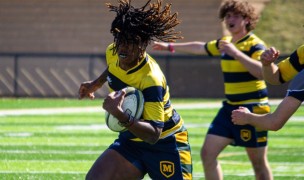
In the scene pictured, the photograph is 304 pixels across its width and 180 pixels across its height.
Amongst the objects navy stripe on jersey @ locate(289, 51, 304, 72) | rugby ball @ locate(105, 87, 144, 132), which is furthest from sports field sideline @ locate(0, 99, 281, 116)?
navy stripe on jersey @ locate(289, 51, 304, 72)

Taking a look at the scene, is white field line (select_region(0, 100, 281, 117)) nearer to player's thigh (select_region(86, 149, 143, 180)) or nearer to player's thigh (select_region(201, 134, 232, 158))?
player's thigh (select_region(201, 134, 232, 158))

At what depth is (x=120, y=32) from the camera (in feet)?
20.2

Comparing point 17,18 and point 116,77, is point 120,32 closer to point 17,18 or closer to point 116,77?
point 116,77

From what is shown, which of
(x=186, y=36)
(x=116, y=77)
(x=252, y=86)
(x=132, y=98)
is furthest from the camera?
(x=186, y=36)

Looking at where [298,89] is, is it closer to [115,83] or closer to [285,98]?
[285,98]

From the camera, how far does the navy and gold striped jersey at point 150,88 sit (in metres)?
6.09

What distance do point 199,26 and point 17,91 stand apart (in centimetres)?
590

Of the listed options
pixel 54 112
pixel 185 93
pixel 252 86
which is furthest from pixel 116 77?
pixel 185 93

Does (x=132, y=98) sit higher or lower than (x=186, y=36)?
higher

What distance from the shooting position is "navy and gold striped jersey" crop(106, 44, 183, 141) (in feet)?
20.0

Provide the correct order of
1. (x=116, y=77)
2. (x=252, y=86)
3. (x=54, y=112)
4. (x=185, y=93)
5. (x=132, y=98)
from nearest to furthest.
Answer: (x=132, y=98)
(x=116, y=77)
(x=252, y=86)
(x=54, y=112)
(x=185, y=93)

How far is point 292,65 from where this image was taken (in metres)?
6.29

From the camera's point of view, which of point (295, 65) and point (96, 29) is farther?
point (96, 29)

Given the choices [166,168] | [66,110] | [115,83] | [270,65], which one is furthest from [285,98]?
[66,110]
